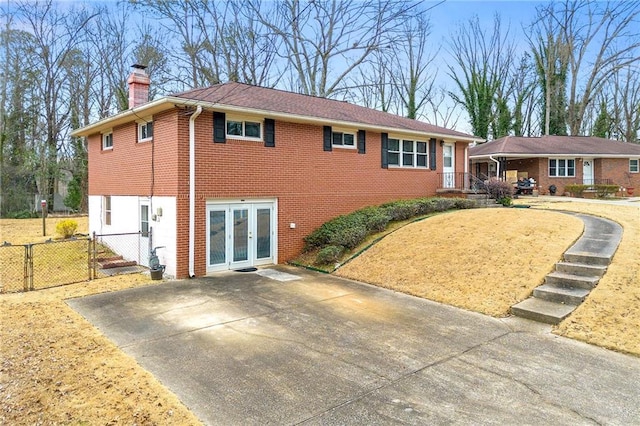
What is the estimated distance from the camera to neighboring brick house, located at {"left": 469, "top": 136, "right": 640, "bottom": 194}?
82.1 ft

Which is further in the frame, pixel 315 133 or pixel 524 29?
pixel 524 29

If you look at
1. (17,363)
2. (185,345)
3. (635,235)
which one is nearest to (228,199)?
(185,345)

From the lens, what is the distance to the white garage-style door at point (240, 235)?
35.0 ft

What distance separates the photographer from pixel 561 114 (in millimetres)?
33656

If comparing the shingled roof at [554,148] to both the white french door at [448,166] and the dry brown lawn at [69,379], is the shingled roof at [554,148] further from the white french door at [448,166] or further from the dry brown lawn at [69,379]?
the dry brown lawn at [69,379]

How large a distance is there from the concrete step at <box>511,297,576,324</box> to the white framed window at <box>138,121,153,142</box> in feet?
33.6

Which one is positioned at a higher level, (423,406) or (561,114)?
(561,114)

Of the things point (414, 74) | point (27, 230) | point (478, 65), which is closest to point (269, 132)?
point (27, 230)

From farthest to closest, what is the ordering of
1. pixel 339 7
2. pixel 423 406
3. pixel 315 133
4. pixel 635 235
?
pixel 339 7
pixel 315 133
pixel 635 235
pixel 423 406

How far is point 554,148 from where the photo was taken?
25797mm

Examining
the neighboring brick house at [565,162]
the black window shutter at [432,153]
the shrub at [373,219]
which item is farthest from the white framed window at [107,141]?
the neighboring brick house at [565,162]

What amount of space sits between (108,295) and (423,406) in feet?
23.7

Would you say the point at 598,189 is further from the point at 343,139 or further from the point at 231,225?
the point at 231,225

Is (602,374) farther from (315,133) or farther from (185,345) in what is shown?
(315,133)
